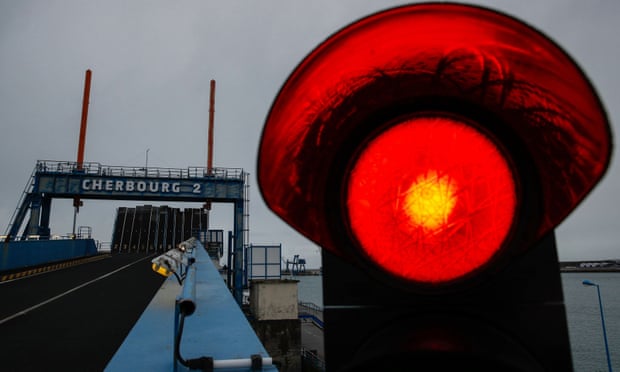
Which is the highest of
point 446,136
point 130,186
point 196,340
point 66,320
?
point 130,186

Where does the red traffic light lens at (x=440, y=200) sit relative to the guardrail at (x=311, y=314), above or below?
above

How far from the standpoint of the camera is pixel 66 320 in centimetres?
738

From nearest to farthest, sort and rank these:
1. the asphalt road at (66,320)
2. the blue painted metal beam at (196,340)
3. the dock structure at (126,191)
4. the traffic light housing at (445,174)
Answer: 1. the traffic light housing at (445,174)
2. the blue painted metal beam at (196,340)
3. the asphalt road at (66,320)
4. the dock structure at (126,191)

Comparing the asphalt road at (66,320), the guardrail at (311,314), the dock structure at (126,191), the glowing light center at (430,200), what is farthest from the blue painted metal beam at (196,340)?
the guardrail at (311,314)

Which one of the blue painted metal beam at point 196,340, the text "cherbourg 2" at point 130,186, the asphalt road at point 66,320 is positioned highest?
the text "cherbourg 2" at point 130,186

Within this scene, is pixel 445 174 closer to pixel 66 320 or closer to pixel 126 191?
pixel 66 320

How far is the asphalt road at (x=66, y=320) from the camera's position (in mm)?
5012

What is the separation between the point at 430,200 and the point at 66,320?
28.7 ft

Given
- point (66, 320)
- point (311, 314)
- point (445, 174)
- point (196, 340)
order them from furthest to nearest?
point (311, 314) → point (66, 320) → point (196, 340) → point (445, 174)


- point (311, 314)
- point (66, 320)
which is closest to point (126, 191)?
point (66, 320)

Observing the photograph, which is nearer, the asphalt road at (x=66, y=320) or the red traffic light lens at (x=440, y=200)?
the red traffic light lens at (x=440, y=200)

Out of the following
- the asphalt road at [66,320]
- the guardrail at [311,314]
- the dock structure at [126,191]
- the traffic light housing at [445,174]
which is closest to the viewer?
the traffic light housing at [445,174]

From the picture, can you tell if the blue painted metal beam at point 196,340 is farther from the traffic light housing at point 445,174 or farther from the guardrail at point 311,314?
the guardrail at point 311,314

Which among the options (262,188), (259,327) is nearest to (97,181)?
(259,327)
